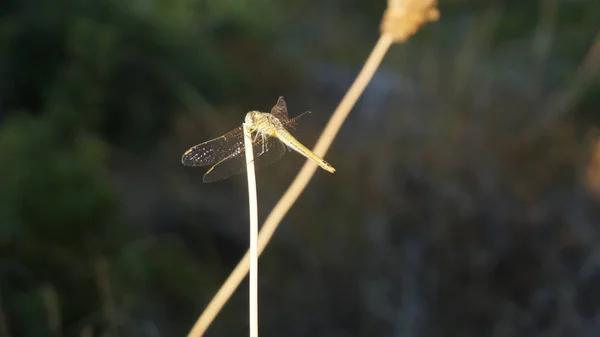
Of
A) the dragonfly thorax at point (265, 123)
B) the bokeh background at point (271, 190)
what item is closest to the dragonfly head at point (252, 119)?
the dragonfly thorax at point (265, 123)

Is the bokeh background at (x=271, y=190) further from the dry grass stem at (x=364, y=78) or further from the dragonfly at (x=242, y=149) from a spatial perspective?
the dry grass stem at (x=364, y=78)

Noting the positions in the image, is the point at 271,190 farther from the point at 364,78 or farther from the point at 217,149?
the point at 364,78

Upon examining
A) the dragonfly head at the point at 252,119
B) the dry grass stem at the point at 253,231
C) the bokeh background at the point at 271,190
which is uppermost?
the bokeh background at the point at 271,190

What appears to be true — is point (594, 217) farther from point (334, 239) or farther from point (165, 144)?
point (165, 144)

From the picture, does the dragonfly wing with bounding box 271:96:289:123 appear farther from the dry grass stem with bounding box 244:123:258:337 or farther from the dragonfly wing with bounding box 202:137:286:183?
the dry grass stem with bounding box 244:123:258:337

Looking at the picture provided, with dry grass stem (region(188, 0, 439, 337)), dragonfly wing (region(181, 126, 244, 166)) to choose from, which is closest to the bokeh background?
dragonfly wing (region(181, 126, 244, 166))

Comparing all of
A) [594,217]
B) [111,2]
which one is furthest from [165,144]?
[594,217]

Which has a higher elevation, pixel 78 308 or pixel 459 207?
pixel 459 207
